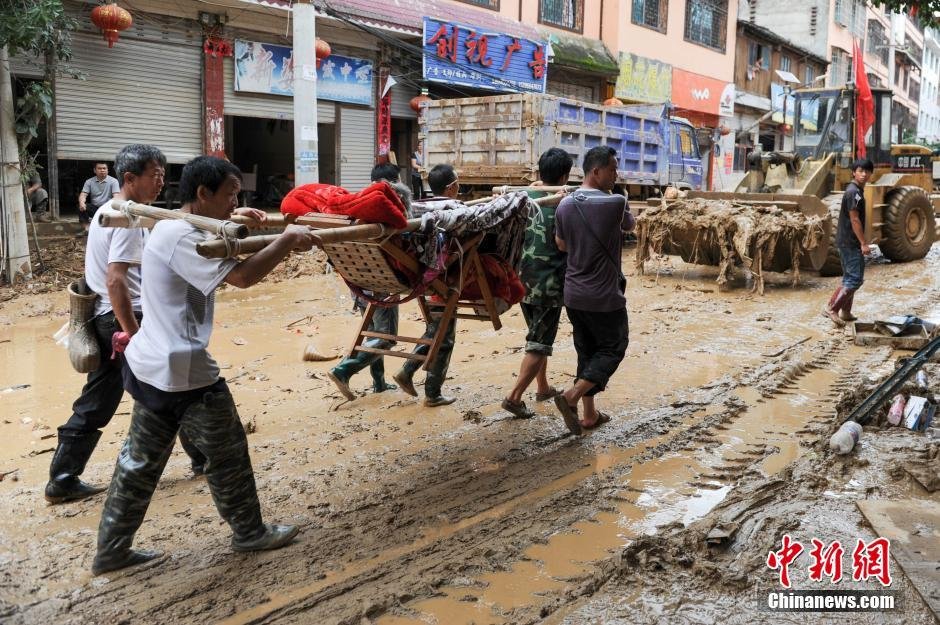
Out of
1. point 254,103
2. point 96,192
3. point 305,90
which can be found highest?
point 254,103

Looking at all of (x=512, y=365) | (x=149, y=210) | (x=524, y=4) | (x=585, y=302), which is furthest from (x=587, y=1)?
Result: (x=149, y=210)

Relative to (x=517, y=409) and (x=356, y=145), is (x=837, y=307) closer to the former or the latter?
(x=517, y=409)

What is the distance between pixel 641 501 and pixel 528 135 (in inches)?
370

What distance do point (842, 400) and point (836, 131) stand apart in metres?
9.58

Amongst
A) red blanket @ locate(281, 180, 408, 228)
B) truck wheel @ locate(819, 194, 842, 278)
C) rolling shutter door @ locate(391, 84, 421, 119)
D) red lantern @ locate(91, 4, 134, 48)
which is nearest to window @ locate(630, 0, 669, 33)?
rolling shutter door @ locate(391, 84, 421, 119)

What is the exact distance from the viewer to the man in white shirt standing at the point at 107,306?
11.7 ft

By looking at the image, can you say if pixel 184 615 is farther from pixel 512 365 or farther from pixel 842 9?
pixel 842 9

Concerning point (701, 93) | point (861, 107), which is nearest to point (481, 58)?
point (861, 107)

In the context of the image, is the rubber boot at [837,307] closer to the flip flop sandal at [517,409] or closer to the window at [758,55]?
the flip flop sandal at [517,409]

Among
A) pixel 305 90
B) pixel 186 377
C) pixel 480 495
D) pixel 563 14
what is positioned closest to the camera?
pixel 186 377

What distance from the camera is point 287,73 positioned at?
538 inches

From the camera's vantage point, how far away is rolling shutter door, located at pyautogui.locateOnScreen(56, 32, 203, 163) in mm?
11273

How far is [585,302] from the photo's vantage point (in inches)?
181

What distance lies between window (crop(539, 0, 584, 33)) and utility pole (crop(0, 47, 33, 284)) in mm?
12436
